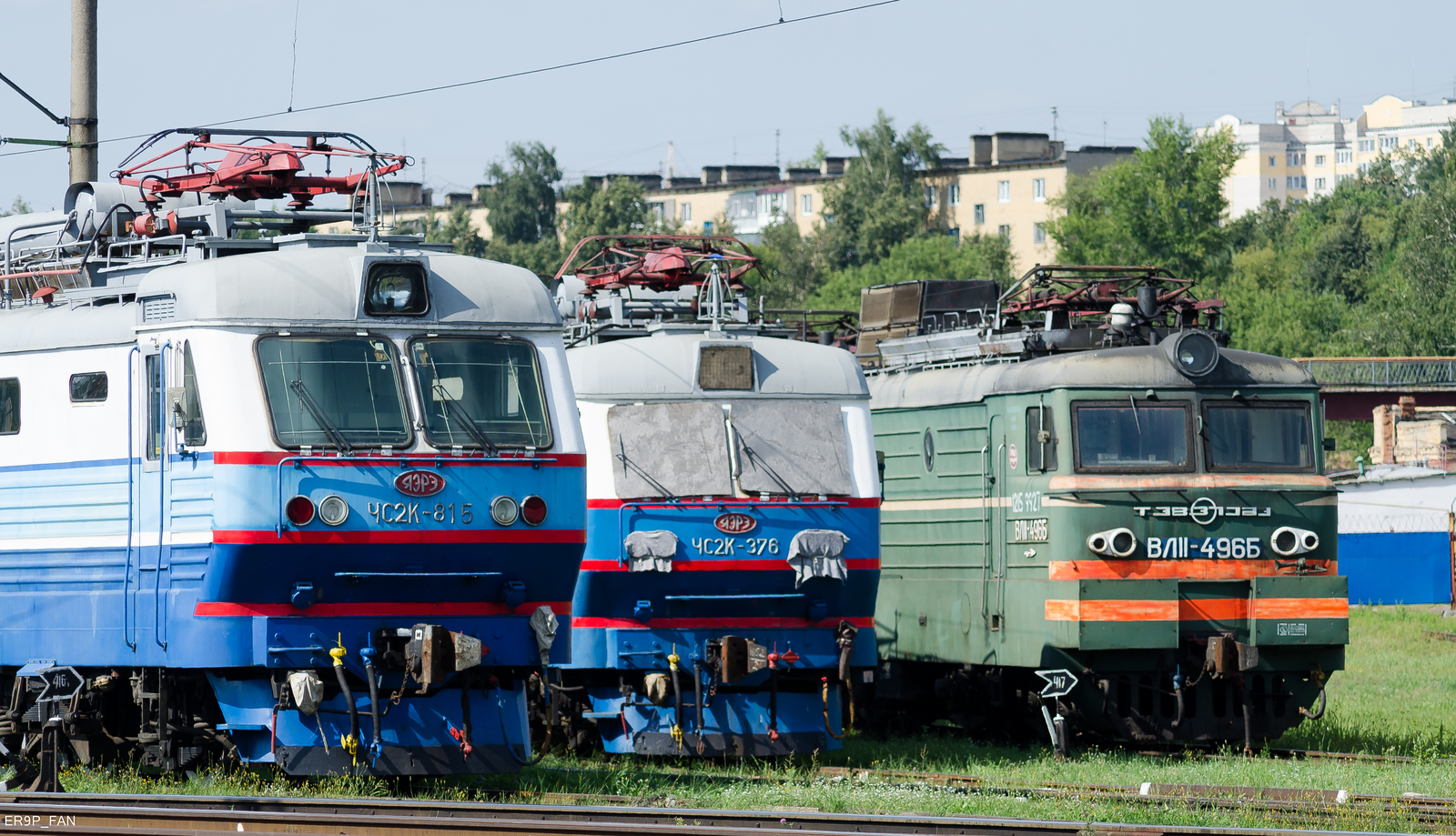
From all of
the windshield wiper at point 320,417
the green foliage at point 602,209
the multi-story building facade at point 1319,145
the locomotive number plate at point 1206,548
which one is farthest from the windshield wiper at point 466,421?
the multi-story building facade at point 1319,145

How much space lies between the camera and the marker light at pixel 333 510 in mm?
10734

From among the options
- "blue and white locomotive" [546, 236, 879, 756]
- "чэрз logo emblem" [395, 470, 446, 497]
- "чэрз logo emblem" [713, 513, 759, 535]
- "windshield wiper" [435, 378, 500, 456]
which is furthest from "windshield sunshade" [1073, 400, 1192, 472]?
"чэрз logo emblem" [395, 470, 446, 497]

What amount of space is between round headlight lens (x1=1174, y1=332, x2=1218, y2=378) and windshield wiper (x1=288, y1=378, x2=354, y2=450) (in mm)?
7036

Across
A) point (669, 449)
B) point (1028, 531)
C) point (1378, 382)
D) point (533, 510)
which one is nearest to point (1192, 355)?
point (1028, 531)

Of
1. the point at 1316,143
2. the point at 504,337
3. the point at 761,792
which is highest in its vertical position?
the point at 1316,143

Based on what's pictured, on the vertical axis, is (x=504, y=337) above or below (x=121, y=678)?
above

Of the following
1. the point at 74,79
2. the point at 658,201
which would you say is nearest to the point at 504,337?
the point at 74,79

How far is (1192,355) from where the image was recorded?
14914mm

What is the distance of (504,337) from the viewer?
11.6 metres

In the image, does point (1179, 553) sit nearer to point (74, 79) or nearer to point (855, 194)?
point (74, 79)

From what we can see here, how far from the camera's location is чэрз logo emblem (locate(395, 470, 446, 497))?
36.0 ft

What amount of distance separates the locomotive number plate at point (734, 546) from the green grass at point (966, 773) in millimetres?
1568

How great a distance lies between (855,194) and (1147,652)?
7631 centimetres

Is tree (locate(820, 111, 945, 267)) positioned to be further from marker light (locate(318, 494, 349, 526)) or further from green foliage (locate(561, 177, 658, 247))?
marker light (locate(318, 494, 349, 526))
